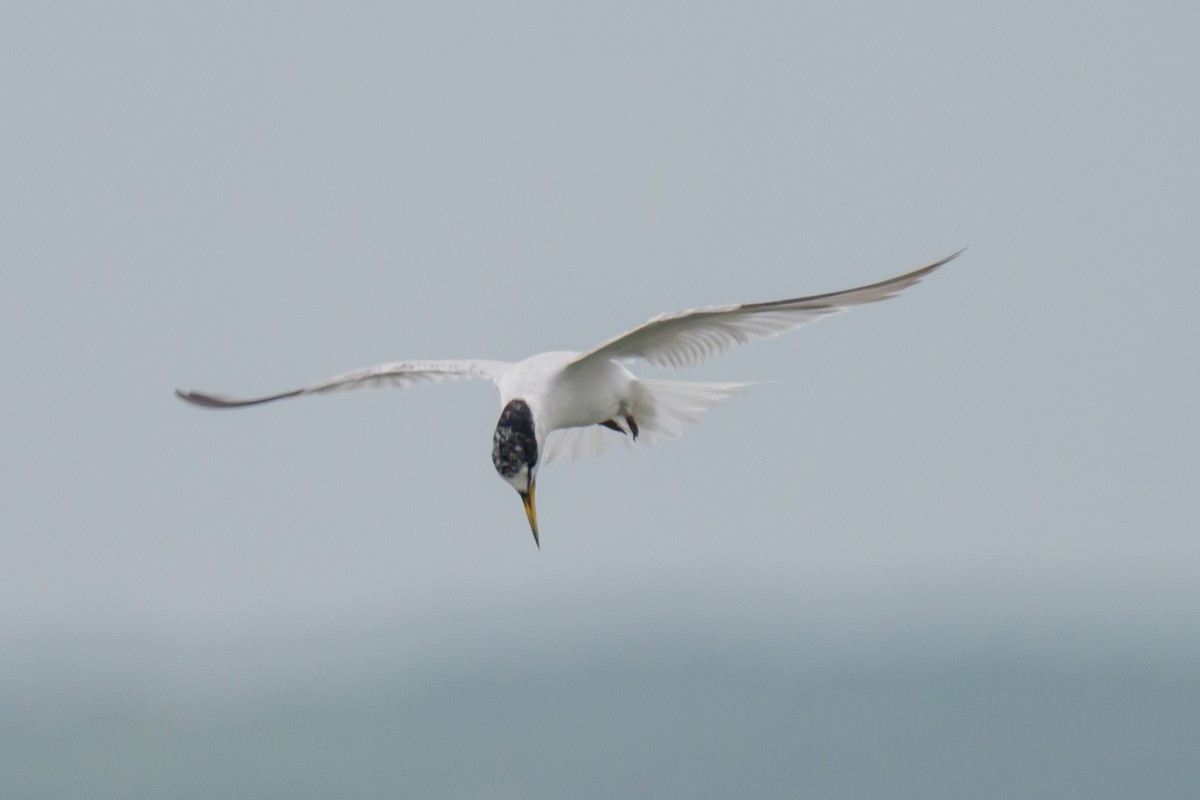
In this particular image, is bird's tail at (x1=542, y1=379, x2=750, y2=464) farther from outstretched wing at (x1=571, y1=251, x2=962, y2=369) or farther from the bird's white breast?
outstretched wing at (x1=571, y1=251, x2=962, y2=369)

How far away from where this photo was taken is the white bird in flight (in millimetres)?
11742

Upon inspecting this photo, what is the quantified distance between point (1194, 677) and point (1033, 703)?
83.5 ft

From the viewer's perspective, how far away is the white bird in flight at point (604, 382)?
1174cm

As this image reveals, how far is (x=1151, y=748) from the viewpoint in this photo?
150625 mm

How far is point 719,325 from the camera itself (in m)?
12.1

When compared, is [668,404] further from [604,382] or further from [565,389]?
[565,389]

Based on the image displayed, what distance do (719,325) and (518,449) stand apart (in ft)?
4.60

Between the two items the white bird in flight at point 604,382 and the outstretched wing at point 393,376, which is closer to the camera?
the white bird in flight at point 604,382

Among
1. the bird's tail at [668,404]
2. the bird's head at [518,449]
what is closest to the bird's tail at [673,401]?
the bird's tail at [668,404]

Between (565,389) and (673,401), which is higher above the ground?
(565,389)

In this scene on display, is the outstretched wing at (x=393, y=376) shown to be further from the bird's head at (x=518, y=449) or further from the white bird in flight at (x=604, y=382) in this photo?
the bird's head at (x=518, y=449)

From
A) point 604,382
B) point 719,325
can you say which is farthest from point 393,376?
point 719,325

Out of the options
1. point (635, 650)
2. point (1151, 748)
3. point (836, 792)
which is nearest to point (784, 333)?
point (836, 792)

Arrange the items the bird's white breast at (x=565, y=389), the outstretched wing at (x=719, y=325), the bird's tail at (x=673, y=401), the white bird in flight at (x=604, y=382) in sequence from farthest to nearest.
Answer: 1. the bird's tail at (x=673, y=401)
2. the bird's white breast at (x=565, y=389)
3. the white bird in flight at (x=604, y=382)
4. the outstretched wing at (x=719, y=325)
